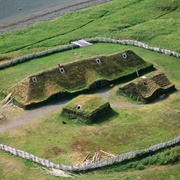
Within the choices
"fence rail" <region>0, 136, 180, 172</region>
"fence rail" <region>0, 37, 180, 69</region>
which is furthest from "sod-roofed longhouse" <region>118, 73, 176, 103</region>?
"fence rail" <region>0, 37, 180, 69</region>

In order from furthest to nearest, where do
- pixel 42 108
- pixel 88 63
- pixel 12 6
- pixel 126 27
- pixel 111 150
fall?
pixel 12 6 → pixel 126 27 → pixel 88 63 → pixel 42 108 → pixel 111 150

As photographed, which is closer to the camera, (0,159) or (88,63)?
(0,159)

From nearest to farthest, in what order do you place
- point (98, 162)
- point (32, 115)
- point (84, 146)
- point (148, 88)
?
point (98, 162) → point (84, 146) → point (32, 115) → point (148, 88)

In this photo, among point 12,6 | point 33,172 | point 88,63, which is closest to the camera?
point 33,172

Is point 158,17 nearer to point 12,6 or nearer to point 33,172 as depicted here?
point 12,6

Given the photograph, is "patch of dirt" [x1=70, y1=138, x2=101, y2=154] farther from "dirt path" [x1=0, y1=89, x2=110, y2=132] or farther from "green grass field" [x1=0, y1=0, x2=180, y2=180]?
"dirt path" [x1=0, y1=89, x2=110, y2=132]

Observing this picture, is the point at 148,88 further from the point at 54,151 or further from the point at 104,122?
the point at 54,151

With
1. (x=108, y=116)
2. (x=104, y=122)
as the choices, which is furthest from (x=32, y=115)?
(x=108, y=116)

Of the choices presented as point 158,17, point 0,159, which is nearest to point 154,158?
point 0,159
